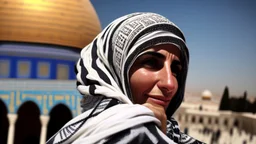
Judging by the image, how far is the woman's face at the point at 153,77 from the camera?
0.75 meters

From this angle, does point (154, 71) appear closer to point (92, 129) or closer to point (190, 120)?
point (92, 129)

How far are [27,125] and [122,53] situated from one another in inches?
358

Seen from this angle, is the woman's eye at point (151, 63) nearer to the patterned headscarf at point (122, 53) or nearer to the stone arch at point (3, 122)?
the patterned headscarf at point (122, 53)

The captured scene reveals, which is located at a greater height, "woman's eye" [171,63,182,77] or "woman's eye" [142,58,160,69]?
"woman's eye" [142,58,160,69]

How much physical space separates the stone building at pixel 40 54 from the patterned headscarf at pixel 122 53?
24.7 feet

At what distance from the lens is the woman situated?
659 millimetres

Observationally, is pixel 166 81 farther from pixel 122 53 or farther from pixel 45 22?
pixel 45 22

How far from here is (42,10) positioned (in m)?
8.30

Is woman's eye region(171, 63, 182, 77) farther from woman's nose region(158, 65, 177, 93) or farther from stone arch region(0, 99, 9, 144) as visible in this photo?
stone arch region(0, 99, 9, 144)

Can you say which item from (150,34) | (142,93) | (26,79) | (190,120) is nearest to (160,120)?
(142,93)

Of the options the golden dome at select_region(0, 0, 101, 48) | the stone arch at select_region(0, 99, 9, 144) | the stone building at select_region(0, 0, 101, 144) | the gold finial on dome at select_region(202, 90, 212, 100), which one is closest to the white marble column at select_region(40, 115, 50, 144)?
the stone building at select_region(0, 0, 101, 144)

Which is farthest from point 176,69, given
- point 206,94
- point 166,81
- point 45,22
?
point 206,94

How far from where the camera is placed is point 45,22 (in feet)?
27.1

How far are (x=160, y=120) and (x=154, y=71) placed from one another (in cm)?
11
